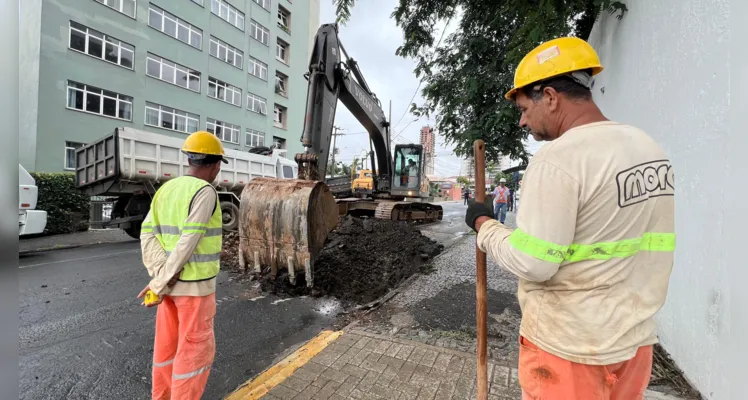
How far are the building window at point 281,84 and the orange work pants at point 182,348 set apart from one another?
28027 mm

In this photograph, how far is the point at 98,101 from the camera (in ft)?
51.6

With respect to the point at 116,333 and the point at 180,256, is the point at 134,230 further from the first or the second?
the point at 180,256

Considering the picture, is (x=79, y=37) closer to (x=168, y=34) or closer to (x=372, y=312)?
(x=168, y=34)

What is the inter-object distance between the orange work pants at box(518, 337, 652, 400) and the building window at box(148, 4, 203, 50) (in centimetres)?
2328

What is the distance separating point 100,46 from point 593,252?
21.4 metres

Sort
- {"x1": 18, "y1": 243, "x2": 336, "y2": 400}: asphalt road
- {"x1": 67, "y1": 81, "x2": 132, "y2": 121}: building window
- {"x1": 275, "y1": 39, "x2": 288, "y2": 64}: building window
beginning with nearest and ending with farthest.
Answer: {"x1": 18, "y1": 243, "x2": 336, "y2": 400}: asphalt road, {"x1": 67, "y1": 81, "x2": 132, "y2": 121}: building window, {"x1": 275, "y1": 39, "x2": 288, "y2": 64}: building window

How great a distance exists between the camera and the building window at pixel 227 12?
22.0 m

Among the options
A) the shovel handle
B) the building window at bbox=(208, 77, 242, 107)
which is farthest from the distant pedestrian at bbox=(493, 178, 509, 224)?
the building window at bbox=(208, 77, 242, 107)

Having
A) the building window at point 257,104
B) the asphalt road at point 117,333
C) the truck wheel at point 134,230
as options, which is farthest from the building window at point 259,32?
the asphalt road at point 117,333

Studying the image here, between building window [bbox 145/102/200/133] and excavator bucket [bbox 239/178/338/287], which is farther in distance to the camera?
building window [bbox 145/102/200/133]

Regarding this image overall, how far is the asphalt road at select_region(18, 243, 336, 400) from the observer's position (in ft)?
9.05

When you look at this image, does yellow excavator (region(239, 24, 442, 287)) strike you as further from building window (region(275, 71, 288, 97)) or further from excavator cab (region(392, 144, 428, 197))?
building window (region(275, 71, 288, 97))

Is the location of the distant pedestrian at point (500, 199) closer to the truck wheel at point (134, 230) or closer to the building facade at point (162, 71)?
the truck wheel at point (134, 230)

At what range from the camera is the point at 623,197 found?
48.9 inches
